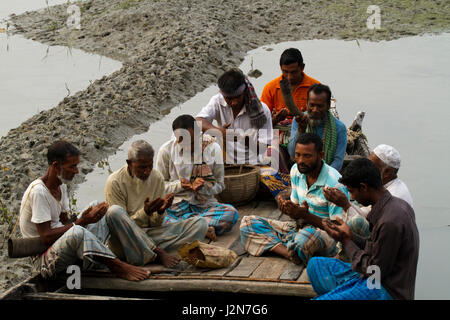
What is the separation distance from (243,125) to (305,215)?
1850 millimetres

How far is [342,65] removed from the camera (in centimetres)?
1122

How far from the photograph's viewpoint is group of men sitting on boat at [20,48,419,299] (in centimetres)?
363

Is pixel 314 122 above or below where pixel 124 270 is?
above

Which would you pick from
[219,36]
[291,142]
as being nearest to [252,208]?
[291,142]

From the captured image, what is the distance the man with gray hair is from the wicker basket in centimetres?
72

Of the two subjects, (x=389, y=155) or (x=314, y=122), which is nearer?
(x=389, y=155)

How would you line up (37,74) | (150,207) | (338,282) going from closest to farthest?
(338,282) → (150,207) → (37,74)

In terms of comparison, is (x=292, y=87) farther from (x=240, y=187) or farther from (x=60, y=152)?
(x=60, y=152)

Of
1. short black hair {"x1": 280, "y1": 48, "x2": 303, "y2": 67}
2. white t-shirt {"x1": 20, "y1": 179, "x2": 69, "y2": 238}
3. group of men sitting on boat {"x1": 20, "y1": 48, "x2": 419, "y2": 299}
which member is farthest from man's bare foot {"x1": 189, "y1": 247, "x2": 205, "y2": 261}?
short black hair {"x1": 280, "y1": 48, "x2": 303, "y2": 67}

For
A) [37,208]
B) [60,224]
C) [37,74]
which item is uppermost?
[37,74]

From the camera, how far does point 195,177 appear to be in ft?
17.0

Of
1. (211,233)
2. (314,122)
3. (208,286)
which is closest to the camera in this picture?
(208,286)

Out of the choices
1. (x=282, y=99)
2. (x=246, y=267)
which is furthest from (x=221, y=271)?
(x=282, y=99)

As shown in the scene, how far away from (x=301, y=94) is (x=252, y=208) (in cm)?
122
